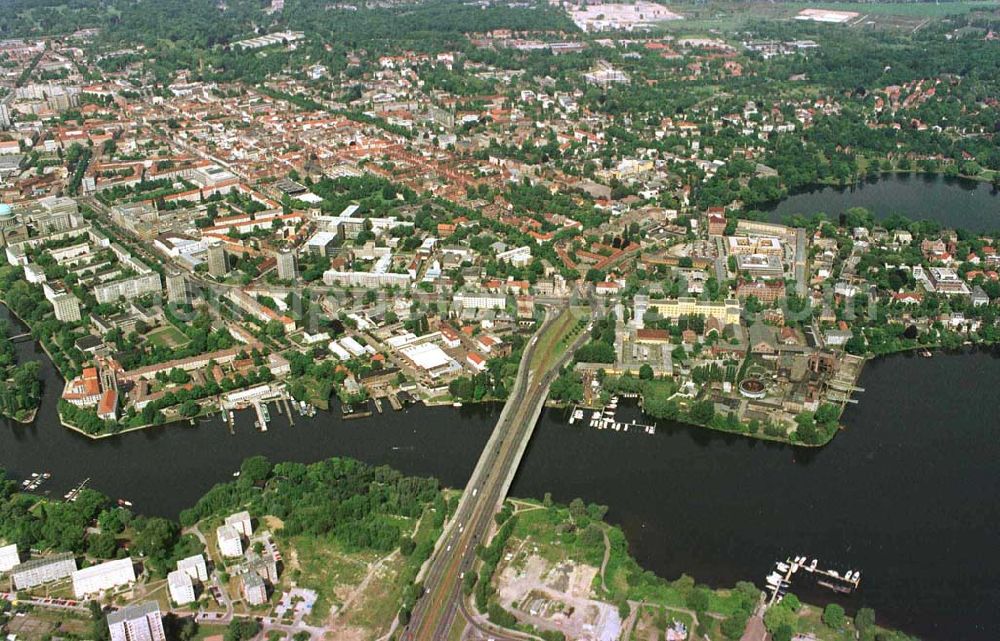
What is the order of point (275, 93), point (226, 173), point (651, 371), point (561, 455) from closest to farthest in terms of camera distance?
1. point (561, 455)
2. point (651, 371)
3. point (226, 173)
4. point (275, 93)

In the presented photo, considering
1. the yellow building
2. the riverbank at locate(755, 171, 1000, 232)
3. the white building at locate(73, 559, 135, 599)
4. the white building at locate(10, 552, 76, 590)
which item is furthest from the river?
the white building at locate(10, 552, 76, 590)

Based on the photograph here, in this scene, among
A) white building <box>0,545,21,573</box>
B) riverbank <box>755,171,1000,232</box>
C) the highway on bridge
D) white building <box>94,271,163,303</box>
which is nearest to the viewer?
the highway on bridge

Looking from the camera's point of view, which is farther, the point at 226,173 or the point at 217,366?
the point at 226,173

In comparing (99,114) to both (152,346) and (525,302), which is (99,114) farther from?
(525,302)

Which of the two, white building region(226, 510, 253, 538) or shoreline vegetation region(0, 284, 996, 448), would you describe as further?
shoreline vegetation region(0, 284, 996, 448)

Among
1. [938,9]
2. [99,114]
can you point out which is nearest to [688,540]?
[99,114]

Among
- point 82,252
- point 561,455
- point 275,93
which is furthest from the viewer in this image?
point 275,93

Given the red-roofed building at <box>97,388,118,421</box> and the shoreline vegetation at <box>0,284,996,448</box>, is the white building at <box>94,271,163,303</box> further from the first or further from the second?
the red-roofed building at <box>97,388,118,421</box>

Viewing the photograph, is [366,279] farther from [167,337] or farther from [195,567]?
[195,567]
